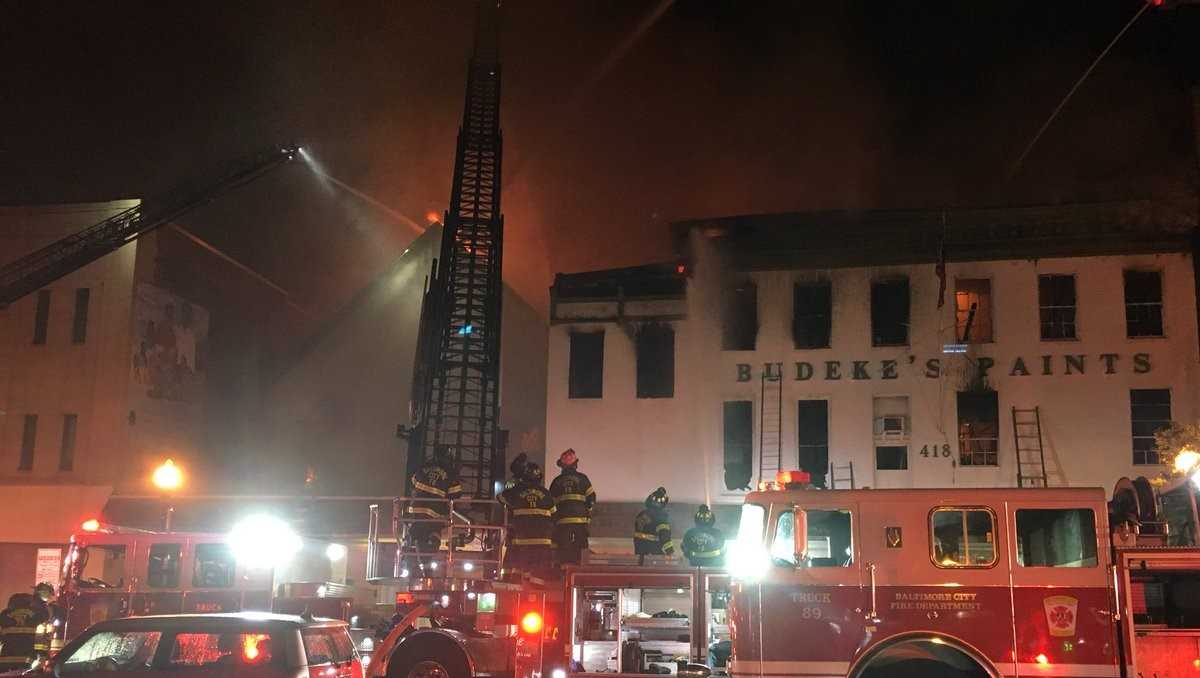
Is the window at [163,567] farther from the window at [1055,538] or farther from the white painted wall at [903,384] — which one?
the white painted wall at [903,384]

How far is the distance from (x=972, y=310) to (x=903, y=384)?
2166 mm

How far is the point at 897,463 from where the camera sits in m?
20.4

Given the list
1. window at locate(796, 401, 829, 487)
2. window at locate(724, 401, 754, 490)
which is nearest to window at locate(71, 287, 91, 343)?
window at locate(724, 401, 754, 490)

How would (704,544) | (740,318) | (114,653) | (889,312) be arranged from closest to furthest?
(114,653)
(704,544)
(889,312)
(740,318)

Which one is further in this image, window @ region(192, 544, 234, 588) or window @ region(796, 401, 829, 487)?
window @ region(796, 401, 829, 487)

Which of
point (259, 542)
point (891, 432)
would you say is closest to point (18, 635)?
point (259, 542)

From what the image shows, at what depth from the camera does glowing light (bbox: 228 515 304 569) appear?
42.4 ft

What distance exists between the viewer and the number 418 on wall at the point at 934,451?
2017 centimetres

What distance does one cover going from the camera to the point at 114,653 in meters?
8.38

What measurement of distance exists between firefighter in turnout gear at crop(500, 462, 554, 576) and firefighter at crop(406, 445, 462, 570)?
771 mm

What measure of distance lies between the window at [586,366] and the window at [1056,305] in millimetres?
9492

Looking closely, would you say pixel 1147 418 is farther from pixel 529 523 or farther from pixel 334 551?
pixel 334 551

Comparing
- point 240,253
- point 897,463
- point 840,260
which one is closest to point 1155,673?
point 897,463

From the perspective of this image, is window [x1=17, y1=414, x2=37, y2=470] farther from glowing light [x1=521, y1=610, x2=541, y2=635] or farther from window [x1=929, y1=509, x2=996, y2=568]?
window [x1=929, y1=509, x2=996, y2=568]
